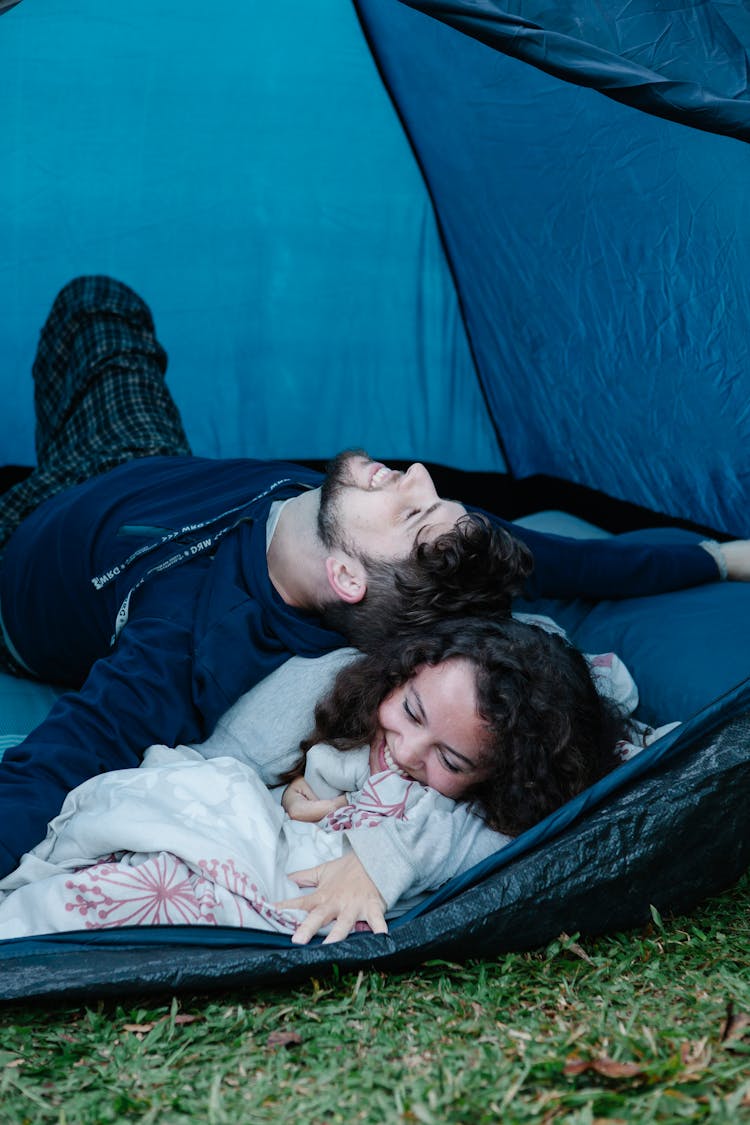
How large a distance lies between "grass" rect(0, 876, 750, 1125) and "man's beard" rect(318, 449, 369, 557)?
721 millimetres

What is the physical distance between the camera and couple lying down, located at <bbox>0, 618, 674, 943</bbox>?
1528 millimetres

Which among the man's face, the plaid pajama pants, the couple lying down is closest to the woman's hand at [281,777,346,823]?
the couple lying down

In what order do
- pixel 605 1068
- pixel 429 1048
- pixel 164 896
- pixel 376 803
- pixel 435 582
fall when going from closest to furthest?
pixel 605 1068, pixel 429 1048, pixel 164 896, pixel 376 803, pixel 435 582

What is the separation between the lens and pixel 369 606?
6.47 ft

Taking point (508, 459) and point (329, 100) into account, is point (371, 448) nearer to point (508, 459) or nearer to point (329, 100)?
point (508, 459)

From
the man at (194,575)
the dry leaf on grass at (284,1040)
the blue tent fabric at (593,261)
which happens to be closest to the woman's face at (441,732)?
the man at (194,575)

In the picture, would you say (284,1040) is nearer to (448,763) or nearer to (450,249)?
(448,763)

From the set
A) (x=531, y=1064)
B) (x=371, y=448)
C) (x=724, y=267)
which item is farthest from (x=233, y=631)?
(x=371, y=448)

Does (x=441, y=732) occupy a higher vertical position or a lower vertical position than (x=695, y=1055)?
higher

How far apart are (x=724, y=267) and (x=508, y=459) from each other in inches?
45.3

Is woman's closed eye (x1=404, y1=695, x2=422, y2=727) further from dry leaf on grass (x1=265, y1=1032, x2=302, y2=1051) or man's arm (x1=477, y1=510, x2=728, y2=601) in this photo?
man's arm (x1=477, y1=510, x2=728, y2=601)

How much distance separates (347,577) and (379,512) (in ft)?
0.39

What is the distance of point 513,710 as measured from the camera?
1.72m

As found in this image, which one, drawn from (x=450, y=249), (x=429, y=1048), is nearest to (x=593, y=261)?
(x=450, y=249)
